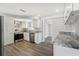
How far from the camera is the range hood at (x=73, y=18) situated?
4.00 feet

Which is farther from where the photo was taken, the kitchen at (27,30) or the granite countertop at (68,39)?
the kitchen at (27,30)

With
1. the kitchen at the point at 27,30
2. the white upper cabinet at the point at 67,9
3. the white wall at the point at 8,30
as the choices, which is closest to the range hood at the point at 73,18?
the white upper cabinet at the point at 67,9

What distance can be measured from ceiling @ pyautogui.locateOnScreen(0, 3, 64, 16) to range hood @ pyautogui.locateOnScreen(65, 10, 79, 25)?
17cm

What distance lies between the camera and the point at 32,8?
138 cm

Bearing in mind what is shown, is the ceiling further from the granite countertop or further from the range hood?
the granite countertop

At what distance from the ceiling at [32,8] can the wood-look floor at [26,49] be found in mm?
609

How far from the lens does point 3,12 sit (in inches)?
53.7

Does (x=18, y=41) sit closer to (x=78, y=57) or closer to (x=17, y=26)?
(x=17, y=26)

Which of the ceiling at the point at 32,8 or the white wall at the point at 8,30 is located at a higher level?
the ceiling at the point at 32,8

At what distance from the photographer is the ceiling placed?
1312 millimetres

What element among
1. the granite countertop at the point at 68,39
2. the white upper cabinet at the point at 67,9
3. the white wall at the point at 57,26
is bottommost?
the granite countertop at the point at 68,39

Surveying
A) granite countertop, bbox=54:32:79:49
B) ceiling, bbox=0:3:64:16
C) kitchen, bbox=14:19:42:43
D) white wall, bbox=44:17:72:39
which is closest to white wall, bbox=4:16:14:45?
kitchen, bbox=14:19:42:43

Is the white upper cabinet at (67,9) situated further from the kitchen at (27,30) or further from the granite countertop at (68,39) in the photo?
the kitchen at (27,30)

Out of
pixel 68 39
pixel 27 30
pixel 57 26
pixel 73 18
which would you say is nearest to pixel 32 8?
pixel 27 30
